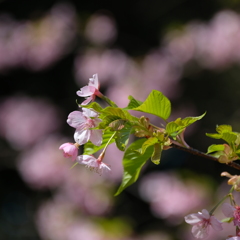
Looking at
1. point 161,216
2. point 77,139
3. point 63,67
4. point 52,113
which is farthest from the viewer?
point 63,67

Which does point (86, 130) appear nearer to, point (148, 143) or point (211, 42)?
point (148, 143)

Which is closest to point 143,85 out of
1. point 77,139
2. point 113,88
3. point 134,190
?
point 113,88

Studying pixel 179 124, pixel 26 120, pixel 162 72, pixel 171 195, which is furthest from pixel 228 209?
pixel 26 120

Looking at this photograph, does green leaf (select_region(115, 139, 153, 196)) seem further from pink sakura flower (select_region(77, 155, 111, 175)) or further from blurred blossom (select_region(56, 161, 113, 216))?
blurred blossom (select_region(56, 161, 113, 216))

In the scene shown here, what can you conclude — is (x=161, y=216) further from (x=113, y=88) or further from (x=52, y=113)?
(x=52, y=113)

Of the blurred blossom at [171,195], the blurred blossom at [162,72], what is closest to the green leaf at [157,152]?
the blurred blossom at [171,195]

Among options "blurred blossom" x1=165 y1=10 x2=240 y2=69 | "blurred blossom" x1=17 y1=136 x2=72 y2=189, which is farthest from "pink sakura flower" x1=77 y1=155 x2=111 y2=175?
"blurred blossom" x1=165 y1=10 x2=240 y2=69
